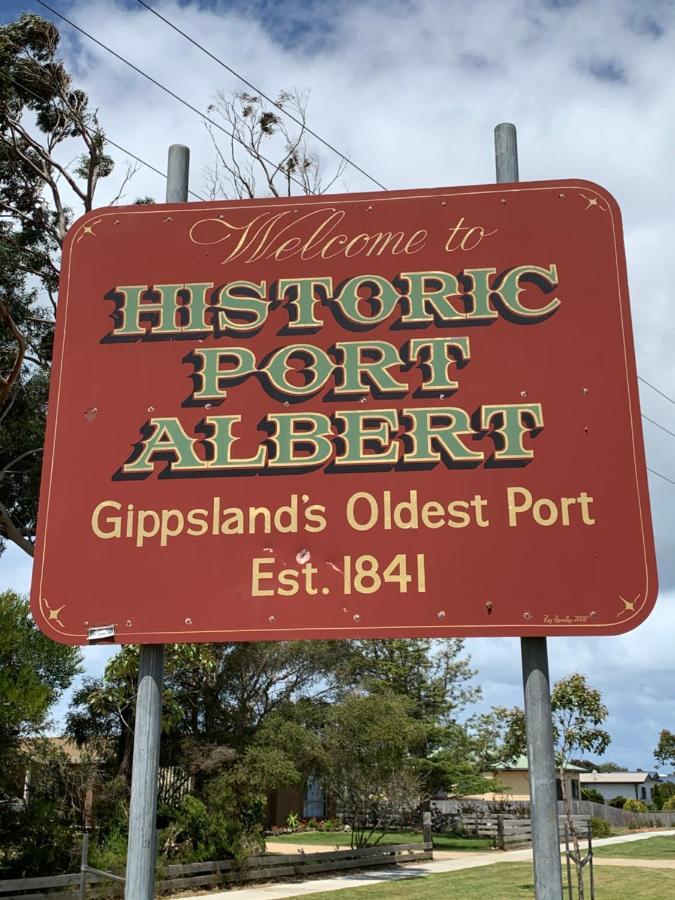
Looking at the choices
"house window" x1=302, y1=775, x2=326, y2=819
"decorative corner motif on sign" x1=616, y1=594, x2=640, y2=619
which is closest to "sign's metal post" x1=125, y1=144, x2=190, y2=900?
"decorative corner motif on sign" x1=616, y1=594, x2=640, y2=619

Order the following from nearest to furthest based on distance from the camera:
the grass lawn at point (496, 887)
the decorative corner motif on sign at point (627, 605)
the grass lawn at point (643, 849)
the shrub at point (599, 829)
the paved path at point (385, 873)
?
the decorative corner motif on sign at point (627, 605)
the grass lawn at point (496, 887)
the paved path at point (385, 873)
the grass lawn at point (643, 849)
the shrub at point (599, 829)

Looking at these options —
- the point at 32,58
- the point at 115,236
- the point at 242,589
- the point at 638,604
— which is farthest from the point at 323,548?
the point at 32,58

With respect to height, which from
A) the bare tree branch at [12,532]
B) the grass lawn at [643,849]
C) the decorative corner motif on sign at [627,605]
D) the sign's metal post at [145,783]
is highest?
the bare tree branch at [12,532]

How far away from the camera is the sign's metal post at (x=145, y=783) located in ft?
13.2

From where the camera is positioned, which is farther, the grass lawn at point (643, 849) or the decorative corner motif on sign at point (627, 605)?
the grass lawn at point (643, 849)

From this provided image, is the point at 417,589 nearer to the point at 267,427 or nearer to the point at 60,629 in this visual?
the point at 267,427

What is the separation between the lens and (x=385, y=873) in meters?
24.5

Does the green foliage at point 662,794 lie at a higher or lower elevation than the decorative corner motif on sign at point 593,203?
lower

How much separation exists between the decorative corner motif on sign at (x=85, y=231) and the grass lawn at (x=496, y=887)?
1695 centimetres

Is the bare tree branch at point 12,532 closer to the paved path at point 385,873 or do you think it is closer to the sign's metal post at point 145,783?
the paved path at point 385,873

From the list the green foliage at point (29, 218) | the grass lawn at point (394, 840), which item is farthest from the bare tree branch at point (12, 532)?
the grass lawn at point (394, 840)

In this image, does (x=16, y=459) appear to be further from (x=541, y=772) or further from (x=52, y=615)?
(x=541, y=772)

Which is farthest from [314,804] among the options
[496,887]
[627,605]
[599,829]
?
[627,605]

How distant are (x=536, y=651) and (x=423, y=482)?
2.98 ft
